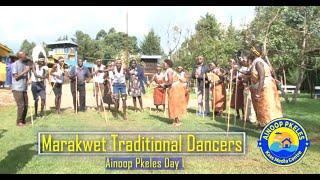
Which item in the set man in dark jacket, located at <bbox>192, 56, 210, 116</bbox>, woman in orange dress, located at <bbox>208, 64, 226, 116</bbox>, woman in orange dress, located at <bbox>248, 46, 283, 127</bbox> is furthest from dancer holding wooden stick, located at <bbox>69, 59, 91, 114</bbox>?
woman in orange dress, located at <bbox>248, 46, 283, 127</bbox>

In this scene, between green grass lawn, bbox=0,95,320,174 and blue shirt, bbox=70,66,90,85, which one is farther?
blue shirt, bbox=70,66,90,85

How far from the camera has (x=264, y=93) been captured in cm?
927

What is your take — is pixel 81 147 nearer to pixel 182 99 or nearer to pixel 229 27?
pixel 182 99

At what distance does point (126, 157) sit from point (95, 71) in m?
7.53

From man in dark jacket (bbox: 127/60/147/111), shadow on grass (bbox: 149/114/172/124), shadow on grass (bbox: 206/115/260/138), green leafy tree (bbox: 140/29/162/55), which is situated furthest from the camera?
green leafy tree (bbox: 140/29/162/55)

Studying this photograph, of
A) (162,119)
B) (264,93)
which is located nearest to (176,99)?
(162,119)

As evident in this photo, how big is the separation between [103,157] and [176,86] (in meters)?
4.03

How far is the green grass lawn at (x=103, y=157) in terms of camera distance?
6938 millimetres

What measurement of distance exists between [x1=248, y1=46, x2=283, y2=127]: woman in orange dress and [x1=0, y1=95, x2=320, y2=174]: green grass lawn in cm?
58

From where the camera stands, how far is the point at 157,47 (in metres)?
58.6

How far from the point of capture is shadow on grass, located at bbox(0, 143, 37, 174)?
22.4 ft

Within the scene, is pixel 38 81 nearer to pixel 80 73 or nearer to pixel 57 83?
pixel 57 83

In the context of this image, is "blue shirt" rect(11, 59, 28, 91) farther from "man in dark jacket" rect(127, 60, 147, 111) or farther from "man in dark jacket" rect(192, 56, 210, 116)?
"man in dark jacket" rect(192, 56, 210, 116)
